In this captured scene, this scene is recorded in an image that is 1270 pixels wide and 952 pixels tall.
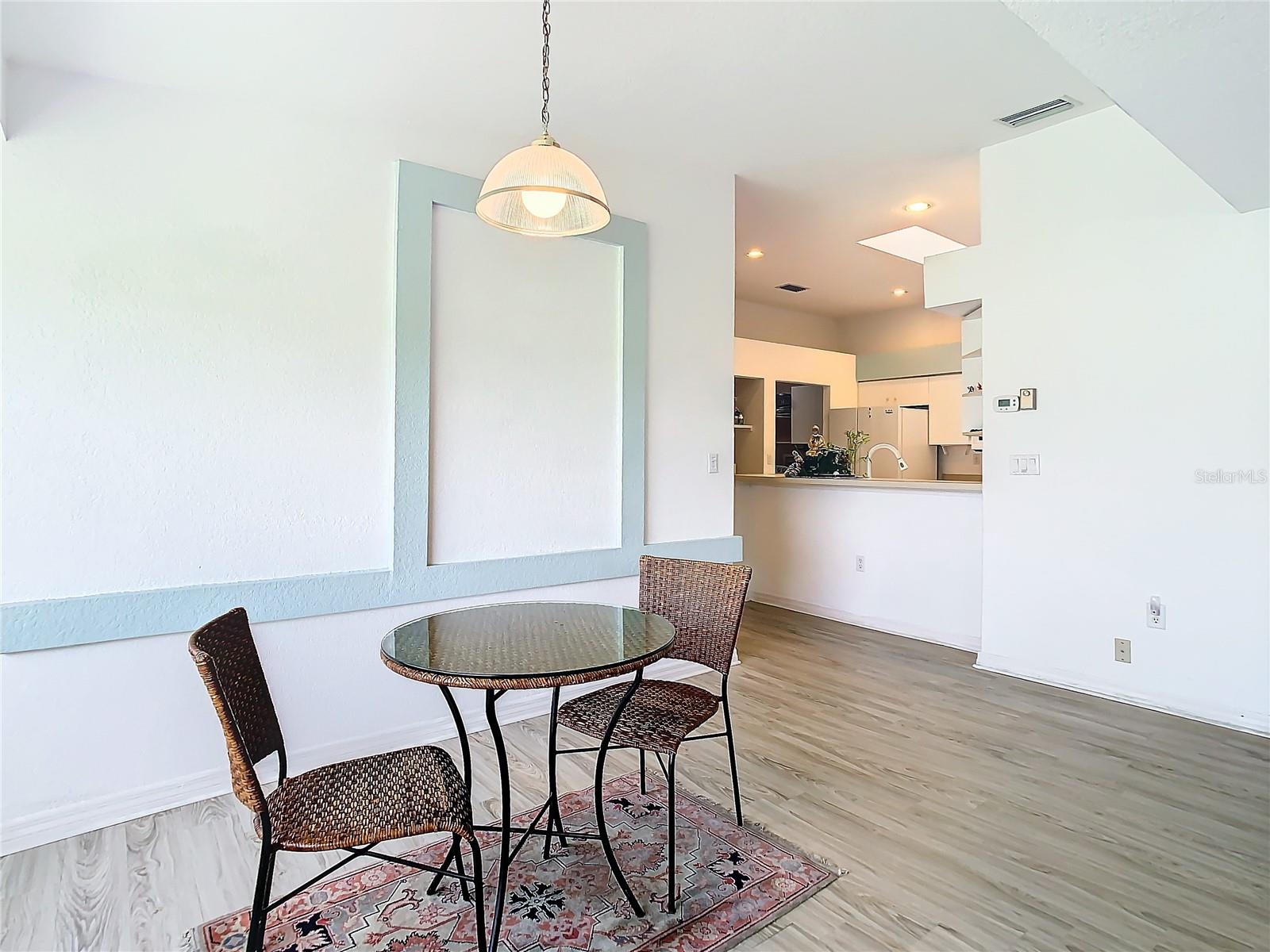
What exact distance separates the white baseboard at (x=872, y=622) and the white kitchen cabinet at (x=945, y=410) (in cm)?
274

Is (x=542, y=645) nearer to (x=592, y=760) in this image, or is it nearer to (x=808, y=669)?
(x=592, y=760)

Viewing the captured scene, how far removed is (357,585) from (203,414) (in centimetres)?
85

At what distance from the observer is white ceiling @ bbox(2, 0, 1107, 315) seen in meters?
2.28

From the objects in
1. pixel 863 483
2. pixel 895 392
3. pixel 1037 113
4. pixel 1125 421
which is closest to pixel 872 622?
pixel 863 483

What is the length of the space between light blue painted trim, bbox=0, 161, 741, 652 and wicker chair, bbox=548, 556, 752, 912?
0.90m

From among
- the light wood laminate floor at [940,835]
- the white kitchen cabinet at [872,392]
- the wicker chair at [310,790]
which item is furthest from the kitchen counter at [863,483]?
the wicker chair at [310,790]

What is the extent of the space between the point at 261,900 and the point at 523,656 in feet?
2.34

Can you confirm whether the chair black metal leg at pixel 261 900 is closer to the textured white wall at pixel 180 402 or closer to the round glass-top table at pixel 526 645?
the round glass-top table at pixel 526 645

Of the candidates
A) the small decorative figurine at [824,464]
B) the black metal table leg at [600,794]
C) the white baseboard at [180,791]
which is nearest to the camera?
the black metal table leg at [600,794]

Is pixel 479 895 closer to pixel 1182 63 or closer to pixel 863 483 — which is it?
pixel 1182 63

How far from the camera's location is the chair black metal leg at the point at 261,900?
4.65 feet

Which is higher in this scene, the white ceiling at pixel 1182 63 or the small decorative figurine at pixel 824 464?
the white ceiling at pixel 1182 63

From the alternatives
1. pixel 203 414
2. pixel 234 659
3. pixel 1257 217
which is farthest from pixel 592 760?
pixel 1257 217

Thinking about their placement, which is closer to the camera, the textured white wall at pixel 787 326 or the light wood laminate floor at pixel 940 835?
the light wood laminate floor at pixel 940 835
